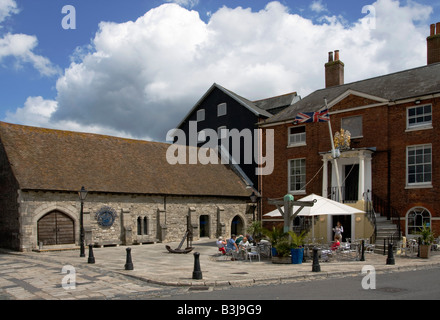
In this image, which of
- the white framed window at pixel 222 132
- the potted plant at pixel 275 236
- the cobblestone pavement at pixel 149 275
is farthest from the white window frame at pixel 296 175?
the potted plant at pixel 275 236

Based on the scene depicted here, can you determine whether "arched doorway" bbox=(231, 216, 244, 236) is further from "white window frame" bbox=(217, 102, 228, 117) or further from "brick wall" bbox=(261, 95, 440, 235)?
"white window frame" bbox=(217, 102, 228, 117)

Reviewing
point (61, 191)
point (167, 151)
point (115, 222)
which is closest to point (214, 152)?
point (167, 151)

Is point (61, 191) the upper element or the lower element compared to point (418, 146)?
lower

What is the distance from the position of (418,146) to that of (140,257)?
15793mm

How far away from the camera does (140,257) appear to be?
63.0 feet

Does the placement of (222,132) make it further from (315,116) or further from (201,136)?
(315,116)

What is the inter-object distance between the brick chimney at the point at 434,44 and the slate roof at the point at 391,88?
1.12 m

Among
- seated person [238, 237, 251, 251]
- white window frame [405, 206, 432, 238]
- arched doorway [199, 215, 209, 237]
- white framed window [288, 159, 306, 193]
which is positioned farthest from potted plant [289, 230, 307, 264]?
arched doorway [199, 215, 209, 237]

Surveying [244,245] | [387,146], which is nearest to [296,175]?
[387,146]

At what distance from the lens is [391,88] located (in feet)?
82.9

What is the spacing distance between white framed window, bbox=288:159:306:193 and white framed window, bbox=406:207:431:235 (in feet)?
22.4

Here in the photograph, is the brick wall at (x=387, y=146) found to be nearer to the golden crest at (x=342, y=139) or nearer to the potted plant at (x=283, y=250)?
the golden crest at (x=342, y=139)
